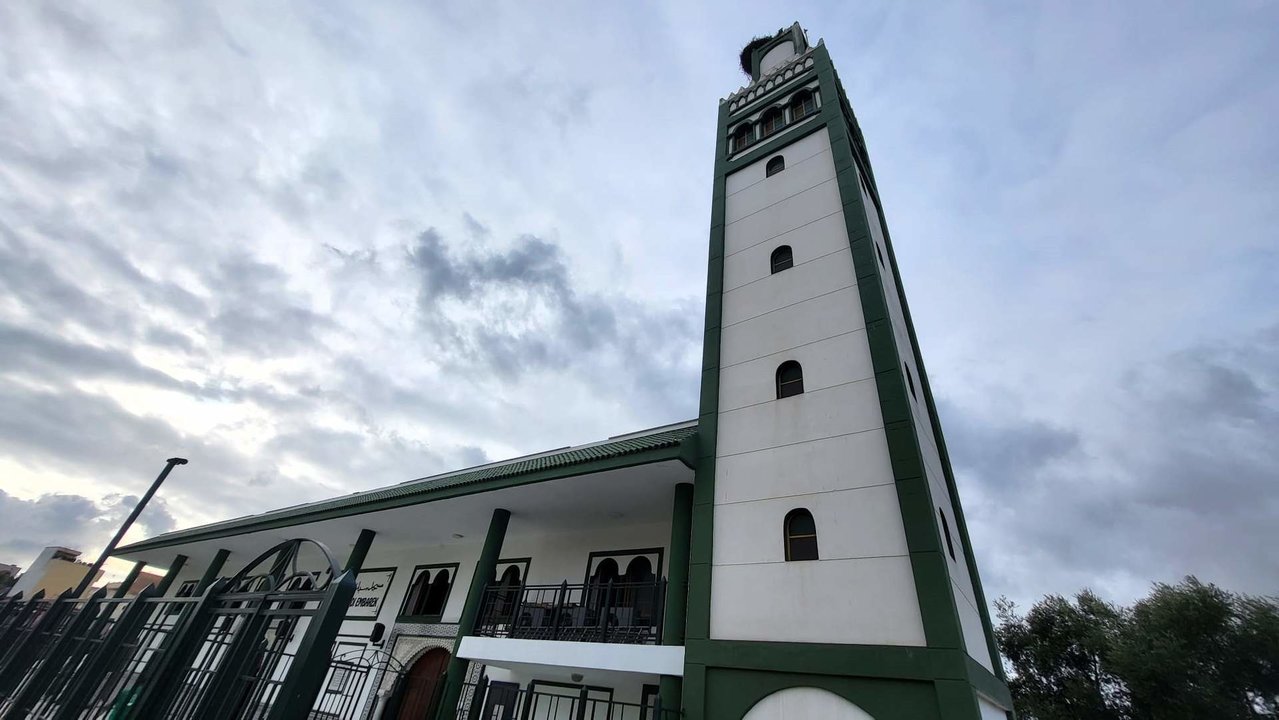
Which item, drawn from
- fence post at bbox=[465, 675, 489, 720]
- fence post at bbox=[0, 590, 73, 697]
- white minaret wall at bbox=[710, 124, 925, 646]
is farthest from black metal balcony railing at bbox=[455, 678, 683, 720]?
fence post at bbox=[0, 590, 73, 697]

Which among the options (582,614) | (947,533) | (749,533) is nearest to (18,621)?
(582,614)

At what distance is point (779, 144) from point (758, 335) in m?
6.26

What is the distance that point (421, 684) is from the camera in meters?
12.6

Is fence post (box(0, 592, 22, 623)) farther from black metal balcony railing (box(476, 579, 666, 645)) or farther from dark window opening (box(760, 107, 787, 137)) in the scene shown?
dark window opening (box(760, 107, 787, 137))

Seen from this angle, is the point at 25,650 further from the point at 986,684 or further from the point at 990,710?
the point at 990,710

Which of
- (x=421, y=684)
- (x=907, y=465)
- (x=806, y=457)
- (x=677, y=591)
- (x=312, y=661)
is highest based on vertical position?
(x=806, y=457)

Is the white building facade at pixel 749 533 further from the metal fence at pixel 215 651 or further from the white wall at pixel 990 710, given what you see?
the metal fence at pixel 215 651

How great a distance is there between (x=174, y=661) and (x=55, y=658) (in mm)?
5665

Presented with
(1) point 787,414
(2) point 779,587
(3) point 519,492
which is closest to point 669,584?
(2) point 779,587

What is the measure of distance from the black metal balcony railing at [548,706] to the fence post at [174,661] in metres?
3.81

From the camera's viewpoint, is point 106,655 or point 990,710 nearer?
point 106,655

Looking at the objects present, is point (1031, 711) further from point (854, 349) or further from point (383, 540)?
point (383, 540)

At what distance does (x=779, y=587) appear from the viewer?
740 centimetres

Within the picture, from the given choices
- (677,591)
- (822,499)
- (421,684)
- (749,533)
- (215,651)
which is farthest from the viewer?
(421,684)
